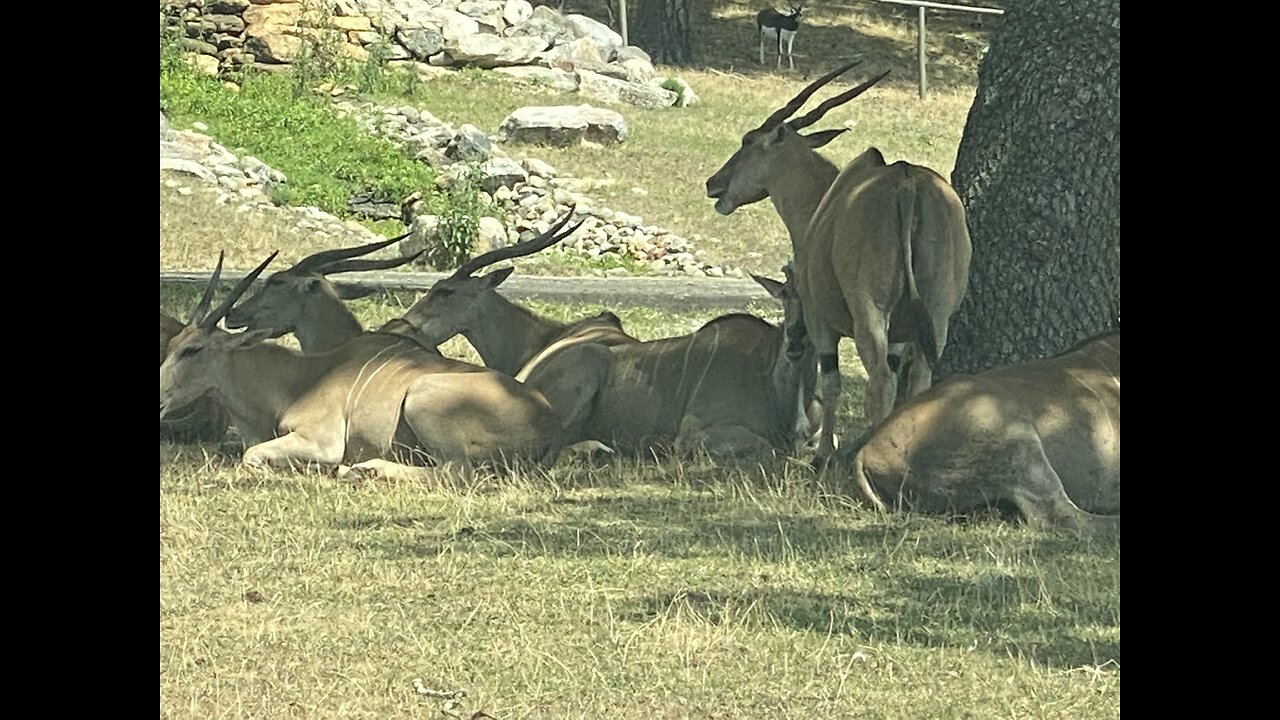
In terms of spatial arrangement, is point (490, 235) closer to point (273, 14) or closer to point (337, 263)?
point (273, 14)

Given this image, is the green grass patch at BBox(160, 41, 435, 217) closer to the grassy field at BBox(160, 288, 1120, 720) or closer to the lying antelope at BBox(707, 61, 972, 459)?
the lying antelope at BBox(707, 61, 972, 459)

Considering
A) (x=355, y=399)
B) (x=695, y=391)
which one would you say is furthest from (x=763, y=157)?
(x=355, y=399)

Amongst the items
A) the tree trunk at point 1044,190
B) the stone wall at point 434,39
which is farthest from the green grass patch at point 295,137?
the tree trunk at point 1044,190

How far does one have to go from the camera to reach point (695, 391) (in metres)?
9.86

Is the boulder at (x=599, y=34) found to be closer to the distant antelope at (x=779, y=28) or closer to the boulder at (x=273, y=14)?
the distant antelope at (x=779, y=28)

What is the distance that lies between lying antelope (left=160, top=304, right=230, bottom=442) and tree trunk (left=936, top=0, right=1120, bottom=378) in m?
3.50

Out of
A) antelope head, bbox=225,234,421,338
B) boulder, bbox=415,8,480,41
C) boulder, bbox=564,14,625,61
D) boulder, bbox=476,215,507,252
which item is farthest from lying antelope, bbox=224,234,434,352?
boulder, bbox=564,14,625,61

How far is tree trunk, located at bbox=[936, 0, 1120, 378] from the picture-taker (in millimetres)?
9578

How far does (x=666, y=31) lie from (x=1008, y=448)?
23113 millimetres

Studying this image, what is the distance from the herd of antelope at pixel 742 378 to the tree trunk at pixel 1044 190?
0.76 meters

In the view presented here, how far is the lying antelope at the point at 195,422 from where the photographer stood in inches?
388

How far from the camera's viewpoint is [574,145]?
73.2 ft
